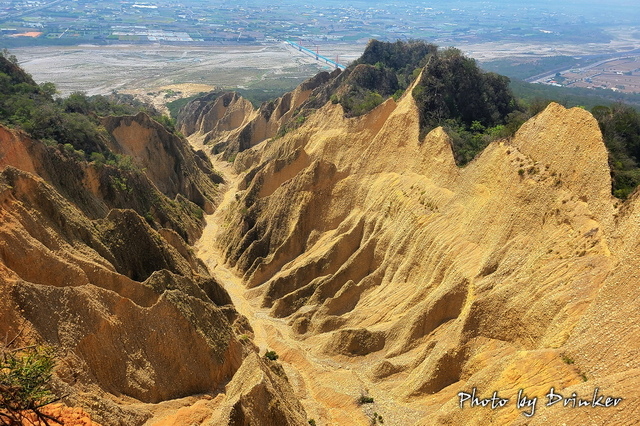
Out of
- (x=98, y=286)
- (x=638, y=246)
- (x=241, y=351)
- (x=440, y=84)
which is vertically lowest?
(x=241, y=351)

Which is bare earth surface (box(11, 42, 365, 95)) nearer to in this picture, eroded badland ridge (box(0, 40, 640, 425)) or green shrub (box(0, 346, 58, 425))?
eroded badland ridge (box(0, 40, 640, 425))

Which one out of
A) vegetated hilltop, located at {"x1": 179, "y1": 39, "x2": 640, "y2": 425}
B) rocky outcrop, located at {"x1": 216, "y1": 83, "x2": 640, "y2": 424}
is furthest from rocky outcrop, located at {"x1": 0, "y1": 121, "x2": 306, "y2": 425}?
rocky outcrop, located at {"x1": 216, "y1": 83, "x2": 640, "y2": 424}

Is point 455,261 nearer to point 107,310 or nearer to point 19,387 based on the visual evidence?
point 107,310

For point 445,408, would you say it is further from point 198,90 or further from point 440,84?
point 198,90

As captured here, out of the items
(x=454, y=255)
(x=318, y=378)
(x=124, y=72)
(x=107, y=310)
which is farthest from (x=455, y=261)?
(x=124, y=72)

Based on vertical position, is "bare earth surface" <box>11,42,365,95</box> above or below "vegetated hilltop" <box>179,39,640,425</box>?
above

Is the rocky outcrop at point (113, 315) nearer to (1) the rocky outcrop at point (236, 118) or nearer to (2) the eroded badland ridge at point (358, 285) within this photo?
(2) the eroded badland ridge at point (358, 285)

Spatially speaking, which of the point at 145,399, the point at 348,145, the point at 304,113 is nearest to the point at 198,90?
the point at 304,113
